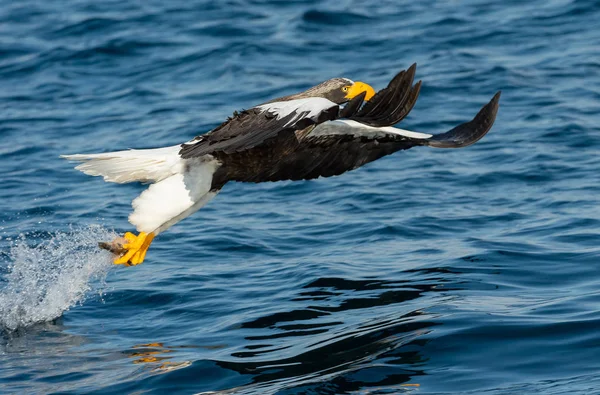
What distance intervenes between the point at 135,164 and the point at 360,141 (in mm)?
1520

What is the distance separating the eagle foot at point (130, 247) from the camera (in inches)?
281

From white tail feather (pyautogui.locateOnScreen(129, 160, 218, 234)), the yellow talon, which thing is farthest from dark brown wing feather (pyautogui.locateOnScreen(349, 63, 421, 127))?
the yellow talon

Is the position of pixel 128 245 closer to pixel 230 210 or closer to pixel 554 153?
pixel 230 210

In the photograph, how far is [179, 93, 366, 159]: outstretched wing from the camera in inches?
238

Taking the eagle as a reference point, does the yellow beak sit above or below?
above

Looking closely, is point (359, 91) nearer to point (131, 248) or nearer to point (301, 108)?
point (301, 108)

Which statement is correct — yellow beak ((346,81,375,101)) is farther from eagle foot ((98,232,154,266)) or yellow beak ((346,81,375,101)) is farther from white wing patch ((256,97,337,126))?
eagle foot ((98,232,154,266))

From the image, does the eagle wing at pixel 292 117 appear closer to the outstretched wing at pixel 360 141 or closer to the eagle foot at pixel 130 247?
the outstretched wing at pixel 360 141

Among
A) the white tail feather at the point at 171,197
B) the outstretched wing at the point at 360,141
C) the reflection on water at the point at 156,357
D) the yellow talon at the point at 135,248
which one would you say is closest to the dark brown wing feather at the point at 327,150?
the outstretched wing at the point at 360,141

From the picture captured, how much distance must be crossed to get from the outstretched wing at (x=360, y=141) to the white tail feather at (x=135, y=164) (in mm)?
866

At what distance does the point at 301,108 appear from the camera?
20.3 feet

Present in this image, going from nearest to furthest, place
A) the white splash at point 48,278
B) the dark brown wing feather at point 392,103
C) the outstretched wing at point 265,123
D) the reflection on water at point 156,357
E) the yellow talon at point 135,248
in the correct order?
the outstretched wing at point 265,123, the reflection on water at point 156,357, the dark brown wing feather at point 392,103, the yellow talon at point 135,248, the white splash at point 48,278

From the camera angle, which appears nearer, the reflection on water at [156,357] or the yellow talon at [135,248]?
the reflection on water at [156,357]

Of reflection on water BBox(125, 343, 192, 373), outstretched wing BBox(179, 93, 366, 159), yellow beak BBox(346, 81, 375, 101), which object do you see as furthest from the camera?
yellow beak BBox(346, 81, 375, 101)
